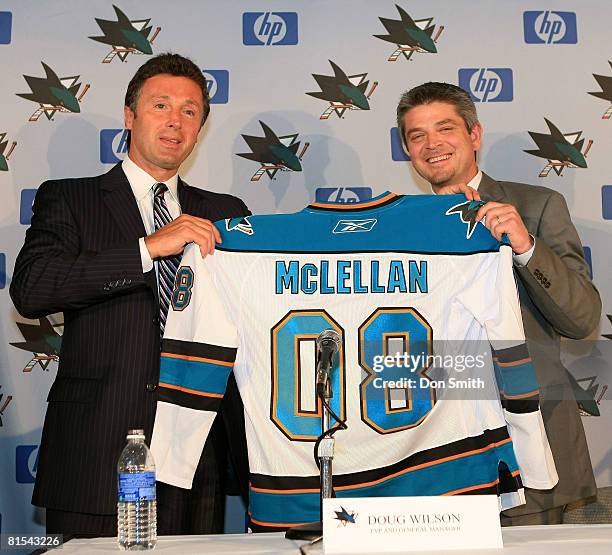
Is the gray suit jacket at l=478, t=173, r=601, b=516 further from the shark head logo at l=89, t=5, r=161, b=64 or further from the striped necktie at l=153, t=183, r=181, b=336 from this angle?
the shark head logo at l=89, t=5, r=161, b=64

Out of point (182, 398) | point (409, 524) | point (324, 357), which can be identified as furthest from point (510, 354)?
point (182, 398)

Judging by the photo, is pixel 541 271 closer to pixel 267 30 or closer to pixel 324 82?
pixel 324 82

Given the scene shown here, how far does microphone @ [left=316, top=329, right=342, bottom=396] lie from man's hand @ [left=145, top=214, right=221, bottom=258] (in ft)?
1.90

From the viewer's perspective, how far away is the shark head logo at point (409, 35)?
327cm

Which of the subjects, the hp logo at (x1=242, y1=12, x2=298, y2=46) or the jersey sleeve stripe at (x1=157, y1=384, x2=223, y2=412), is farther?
the hp logo at (x1=242, y1=12, x2=298, y2=46)

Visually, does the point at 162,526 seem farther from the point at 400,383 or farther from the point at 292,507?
the point at 400,383

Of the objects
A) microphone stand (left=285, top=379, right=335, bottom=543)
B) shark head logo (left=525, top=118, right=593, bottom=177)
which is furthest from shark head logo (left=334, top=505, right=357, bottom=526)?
shark head logo (left=525, top=118, right=593, bottom=177)

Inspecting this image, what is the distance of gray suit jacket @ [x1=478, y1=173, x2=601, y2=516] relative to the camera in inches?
93.4

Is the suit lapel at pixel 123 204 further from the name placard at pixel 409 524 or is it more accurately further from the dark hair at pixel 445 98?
the name placard at pixel 409 524

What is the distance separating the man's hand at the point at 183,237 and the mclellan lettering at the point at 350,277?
195mm

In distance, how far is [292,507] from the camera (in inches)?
80.5

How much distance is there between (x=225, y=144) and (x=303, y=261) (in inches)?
49.2

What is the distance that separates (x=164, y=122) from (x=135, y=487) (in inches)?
52.0

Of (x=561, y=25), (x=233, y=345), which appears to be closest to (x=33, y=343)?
(x=233, y=345)
